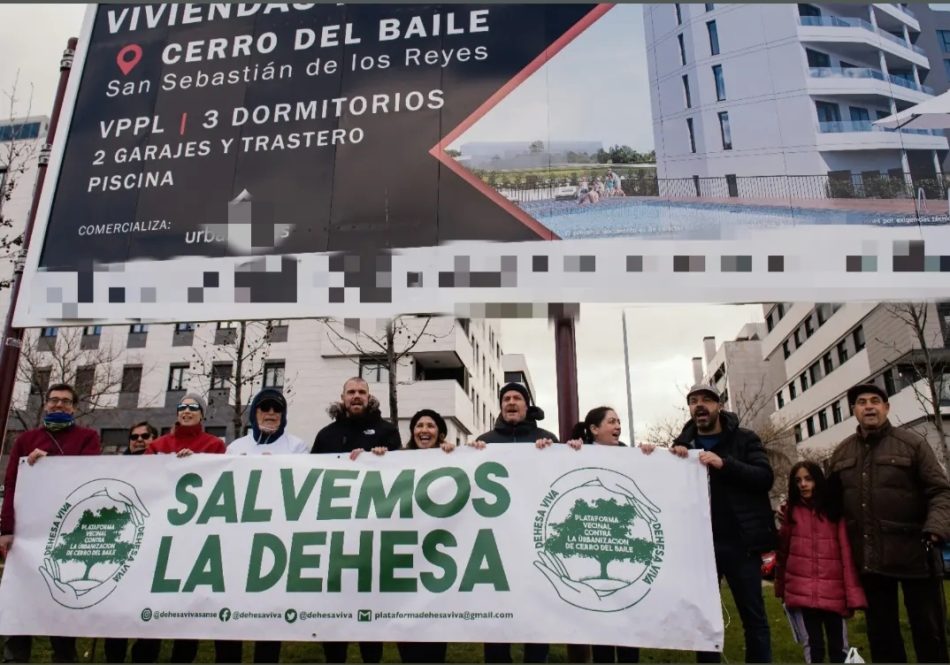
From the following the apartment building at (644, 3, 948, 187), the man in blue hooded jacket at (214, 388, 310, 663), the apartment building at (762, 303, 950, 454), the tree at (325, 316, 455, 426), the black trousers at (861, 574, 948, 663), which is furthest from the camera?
the apartment building at (762, 303, 950, 454)

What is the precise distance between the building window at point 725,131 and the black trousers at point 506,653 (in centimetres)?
409

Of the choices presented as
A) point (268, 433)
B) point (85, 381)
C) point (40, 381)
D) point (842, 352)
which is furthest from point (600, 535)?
point (842, 352)

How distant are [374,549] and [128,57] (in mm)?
5658

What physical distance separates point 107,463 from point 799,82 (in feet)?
20.1

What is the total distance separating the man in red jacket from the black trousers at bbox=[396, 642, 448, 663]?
2.45 m

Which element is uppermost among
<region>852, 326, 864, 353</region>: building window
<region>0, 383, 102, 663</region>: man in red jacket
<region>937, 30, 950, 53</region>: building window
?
<region>852, 326, 864, 353</region>: building window

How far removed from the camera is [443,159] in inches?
229

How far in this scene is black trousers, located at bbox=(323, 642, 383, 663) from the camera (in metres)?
4.15

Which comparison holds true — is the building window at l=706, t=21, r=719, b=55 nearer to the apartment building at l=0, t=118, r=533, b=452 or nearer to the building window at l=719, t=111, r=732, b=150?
the building window at l=719, t=111, r=732, b=150

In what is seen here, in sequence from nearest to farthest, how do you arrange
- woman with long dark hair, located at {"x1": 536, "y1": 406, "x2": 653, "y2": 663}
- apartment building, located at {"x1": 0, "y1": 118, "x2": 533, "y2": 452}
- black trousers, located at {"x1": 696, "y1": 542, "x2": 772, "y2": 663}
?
black trousers, located at {"x1": 696, "y1": 542, "x2": 772, "y2": 663}
woman with long dark hair, located at {"x1": 536, "y1": 406, "x2": 653, "y2": 663}
apartment building, located at {"x1": 0, "y1": 118, "x2": 533, "y2": 452}

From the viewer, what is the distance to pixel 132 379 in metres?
30.9

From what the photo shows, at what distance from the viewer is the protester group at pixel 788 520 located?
3902 mm

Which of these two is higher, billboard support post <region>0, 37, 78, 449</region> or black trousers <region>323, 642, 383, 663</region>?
billboard support post <region>0, 37, 78, 449</region>

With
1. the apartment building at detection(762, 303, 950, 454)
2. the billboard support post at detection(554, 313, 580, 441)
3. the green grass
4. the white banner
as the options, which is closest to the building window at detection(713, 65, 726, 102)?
the billboard support post at detection(554, 313, 580, 441)
